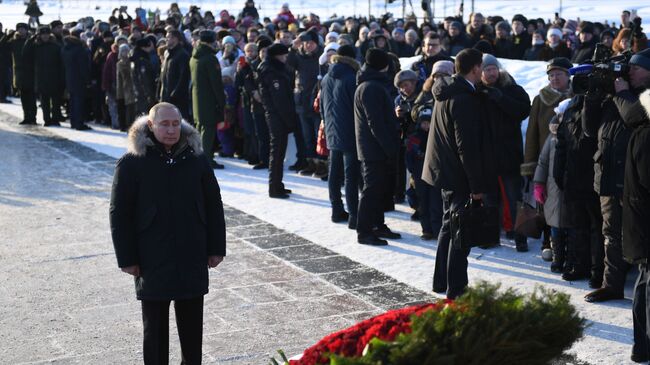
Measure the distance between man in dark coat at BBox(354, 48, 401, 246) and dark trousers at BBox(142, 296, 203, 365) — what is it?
152 inches

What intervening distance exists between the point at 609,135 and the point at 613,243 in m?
0.81

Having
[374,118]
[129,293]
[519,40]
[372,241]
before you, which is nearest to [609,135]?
[374,118]

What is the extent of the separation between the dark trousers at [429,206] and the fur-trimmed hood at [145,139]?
13.6 feet

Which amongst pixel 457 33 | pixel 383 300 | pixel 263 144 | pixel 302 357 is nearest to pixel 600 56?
pixel 383 300

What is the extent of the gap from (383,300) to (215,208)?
2.35 meters

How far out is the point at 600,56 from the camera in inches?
300

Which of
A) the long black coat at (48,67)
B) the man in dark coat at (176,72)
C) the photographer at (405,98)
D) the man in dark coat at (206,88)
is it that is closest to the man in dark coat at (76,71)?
the long black coat at (48,67)

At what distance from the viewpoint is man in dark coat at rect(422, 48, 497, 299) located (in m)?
7.43

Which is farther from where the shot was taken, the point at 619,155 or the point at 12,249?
the point at 12,249

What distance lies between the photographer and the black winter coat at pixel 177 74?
14156 millimetres

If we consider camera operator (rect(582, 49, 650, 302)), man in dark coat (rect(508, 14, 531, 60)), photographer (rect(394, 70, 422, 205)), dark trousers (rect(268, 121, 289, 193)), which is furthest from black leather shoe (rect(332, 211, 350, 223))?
man in dark coat (rect(508, 14, 531, 60))

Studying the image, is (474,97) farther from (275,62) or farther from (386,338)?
(275,62)

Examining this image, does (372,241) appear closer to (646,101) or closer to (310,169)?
(310,169)

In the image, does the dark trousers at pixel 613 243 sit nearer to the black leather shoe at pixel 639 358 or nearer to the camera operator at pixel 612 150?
the camera operator at pixel 612 150
